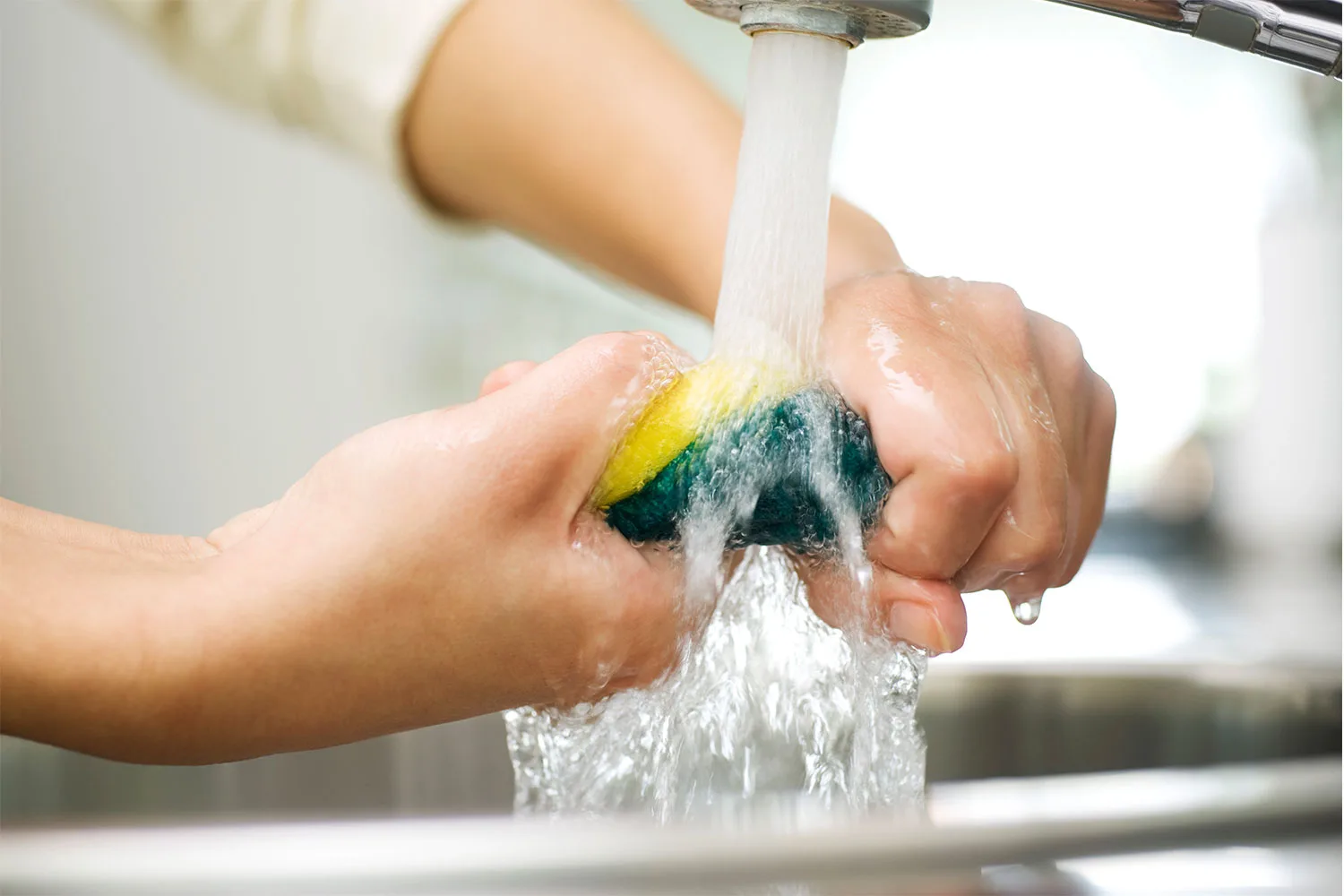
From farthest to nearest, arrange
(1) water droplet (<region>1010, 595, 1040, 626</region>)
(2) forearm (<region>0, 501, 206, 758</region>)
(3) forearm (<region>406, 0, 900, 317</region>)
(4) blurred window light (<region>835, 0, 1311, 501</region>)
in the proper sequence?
(4) blurred window light (<region>835, 0, 1311, 501</region>), (3) forearm (<region>406, 0, 900, 317</region>), (1) water droplet (<region>1010, 595, 1040, 626</region>), (2) forearm (<region>0, 501, 206, 758</region>)

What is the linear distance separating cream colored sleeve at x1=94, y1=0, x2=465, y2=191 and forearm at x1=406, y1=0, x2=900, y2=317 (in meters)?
0.01

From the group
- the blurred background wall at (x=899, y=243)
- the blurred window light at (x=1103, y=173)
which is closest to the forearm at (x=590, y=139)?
the blurred background wall at (x=899, y=243)

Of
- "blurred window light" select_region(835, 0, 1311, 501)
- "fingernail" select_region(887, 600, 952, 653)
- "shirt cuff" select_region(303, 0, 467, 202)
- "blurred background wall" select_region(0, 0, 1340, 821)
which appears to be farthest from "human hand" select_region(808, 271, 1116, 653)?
"blurred window light" select_region(835, 0, 1311, 501)

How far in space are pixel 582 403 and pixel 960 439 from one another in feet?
0.34

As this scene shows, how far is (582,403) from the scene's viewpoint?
31 centimetres

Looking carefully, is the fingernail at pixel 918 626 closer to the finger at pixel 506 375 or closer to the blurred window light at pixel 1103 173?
the finger at pixel 506 375

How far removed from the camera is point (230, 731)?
31 cm

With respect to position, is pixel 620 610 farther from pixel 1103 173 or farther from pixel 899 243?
pixel 1103 173

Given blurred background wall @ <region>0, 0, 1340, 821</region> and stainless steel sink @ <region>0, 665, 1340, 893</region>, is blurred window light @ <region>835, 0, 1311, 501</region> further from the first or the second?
stainless steel sink @ <region>0, 665, 1340, 893</region>

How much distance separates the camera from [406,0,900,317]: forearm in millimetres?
535

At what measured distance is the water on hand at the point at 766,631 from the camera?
33 centimetres

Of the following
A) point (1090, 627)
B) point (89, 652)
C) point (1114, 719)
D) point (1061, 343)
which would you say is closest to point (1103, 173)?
point (1090, 627)

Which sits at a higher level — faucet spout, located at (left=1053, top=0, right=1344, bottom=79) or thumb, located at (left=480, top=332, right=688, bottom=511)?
faucet spout, located at (left=1053, top=0, right=1344, bottom=79)

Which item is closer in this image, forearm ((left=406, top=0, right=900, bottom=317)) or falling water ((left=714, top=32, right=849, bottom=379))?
falling water ((left=714, top=32, right=849, bottom=379))
